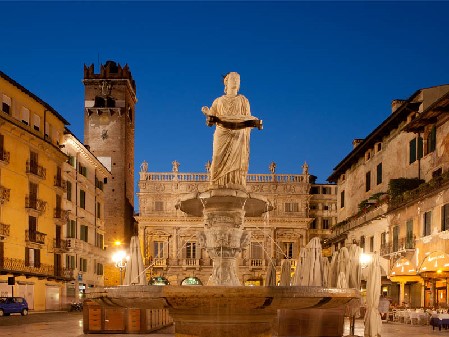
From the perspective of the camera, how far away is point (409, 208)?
3547 cm

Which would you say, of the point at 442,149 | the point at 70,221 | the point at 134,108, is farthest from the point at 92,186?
the point at 442,149

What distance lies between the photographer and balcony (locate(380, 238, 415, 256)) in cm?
3452

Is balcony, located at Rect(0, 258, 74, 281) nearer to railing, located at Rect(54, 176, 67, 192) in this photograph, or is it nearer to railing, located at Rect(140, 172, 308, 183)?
railing, located at Rect(54, 176, 67, 192)

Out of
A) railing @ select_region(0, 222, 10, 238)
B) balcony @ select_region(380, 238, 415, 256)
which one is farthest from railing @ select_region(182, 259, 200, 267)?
railing @ select_region(0, 222, 10, 238)

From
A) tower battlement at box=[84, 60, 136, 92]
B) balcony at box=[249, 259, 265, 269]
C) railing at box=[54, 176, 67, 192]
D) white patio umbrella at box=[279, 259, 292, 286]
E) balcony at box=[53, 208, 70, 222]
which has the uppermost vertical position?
tower battlement at box=[84, 60, 136, 92]

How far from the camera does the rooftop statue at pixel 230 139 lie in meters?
14.7

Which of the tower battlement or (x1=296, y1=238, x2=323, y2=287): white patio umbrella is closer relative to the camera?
(x1=296, y1=238, x2=323, y2=287): white patio umbrella

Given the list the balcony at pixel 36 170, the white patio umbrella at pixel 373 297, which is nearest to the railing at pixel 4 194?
the balcony at pixel 36 170

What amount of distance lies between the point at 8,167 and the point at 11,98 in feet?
14.4

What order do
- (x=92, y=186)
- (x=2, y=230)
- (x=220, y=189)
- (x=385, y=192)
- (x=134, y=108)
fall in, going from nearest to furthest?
(x=220, y=189) → (x=2, y=230) → (x=385, y=192) → (x=92, y=186) → (x=134, y=108)

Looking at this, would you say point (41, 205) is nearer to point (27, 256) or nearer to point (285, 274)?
point (27, 256)

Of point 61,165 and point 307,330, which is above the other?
point 61,165

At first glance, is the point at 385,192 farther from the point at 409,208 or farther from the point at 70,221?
the point at 70,221

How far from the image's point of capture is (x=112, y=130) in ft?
242
